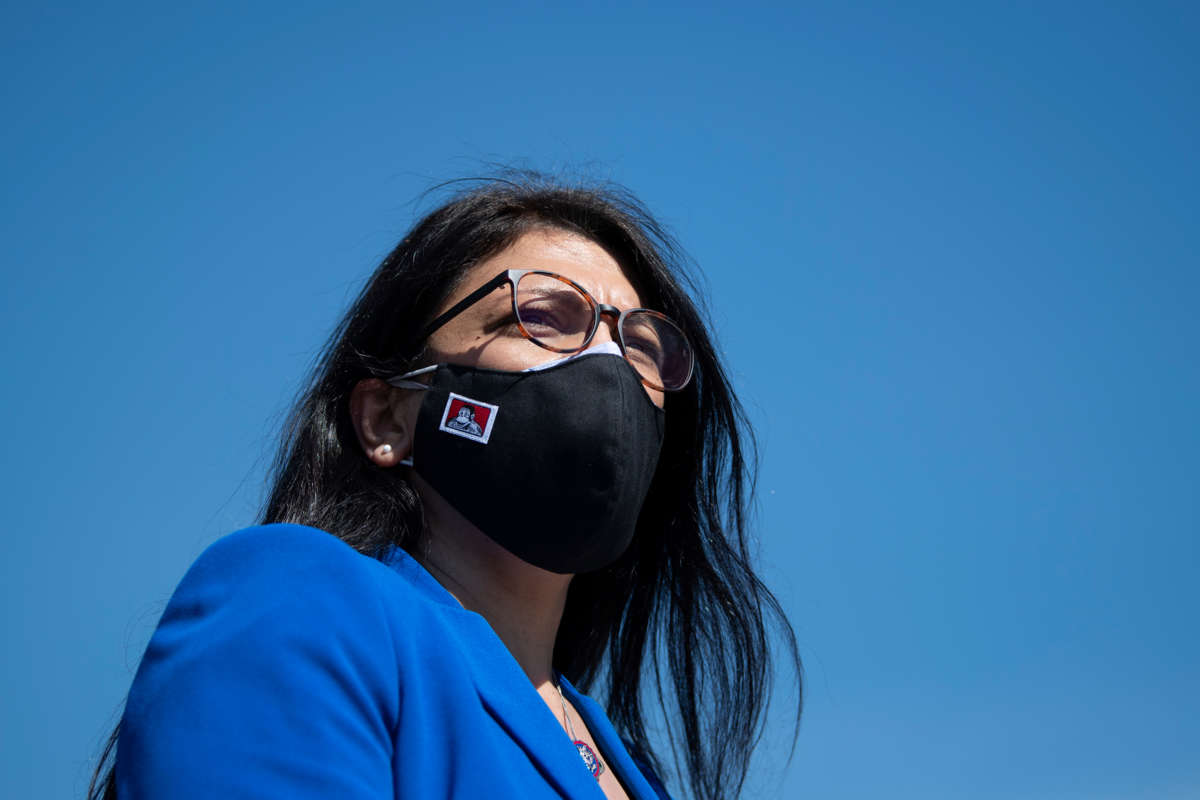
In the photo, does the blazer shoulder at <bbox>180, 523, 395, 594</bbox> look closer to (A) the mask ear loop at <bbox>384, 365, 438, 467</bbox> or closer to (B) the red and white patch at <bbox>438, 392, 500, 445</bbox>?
(B) the red and white patch at <bbox>438, 392, 500, 445</bbox>

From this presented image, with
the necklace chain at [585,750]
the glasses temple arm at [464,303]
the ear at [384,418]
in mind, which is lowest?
the necklace chain at [585,750]

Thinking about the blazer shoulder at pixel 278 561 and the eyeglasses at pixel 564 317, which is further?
the eyeglasses at pixel 564 317

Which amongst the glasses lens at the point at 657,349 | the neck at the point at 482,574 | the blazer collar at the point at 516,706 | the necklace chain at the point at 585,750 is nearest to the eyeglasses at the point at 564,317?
the glasses lens at the point at 657,349

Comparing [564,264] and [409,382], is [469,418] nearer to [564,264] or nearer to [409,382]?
[409,382]

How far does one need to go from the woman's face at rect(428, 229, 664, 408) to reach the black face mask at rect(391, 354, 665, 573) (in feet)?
0.20

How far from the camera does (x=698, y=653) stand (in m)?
4.65

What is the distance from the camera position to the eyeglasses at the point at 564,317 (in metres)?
3.49

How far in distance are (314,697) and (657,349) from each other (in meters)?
2.07

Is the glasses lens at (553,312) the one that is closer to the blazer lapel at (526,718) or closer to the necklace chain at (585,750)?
the blazer lapel at (526,718)

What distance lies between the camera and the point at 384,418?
3.61 meters

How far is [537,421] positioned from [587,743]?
4.09 ft

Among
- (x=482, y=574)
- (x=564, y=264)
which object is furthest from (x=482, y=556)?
(x=564, y=264)

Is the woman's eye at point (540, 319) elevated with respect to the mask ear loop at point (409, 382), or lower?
elevated

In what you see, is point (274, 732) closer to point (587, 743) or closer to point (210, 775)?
point (210, 775)
